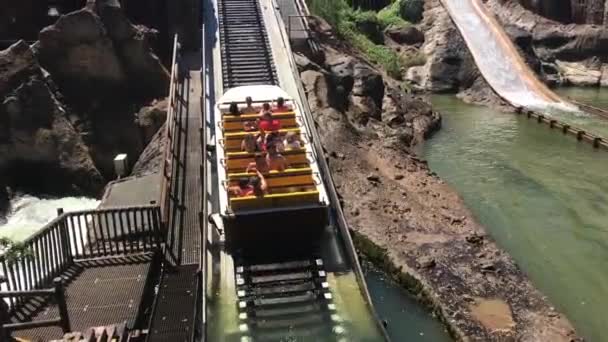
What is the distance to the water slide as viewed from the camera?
35.0m

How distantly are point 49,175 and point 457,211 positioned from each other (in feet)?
43.5

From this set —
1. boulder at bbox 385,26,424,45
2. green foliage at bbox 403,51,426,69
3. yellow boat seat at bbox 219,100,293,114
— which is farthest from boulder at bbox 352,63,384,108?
boulder at bbox 385,26,424,45

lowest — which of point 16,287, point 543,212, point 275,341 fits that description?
point 543,212

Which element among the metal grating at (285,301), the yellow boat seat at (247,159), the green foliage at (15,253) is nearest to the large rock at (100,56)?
the yellow boat seat at (247,159)

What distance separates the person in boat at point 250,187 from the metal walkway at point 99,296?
2417 mm

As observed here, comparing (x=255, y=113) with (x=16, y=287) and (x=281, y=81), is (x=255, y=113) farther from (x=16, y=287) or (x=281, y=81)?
(x=16, y=287)

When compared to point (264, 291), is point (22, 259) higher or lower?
higher

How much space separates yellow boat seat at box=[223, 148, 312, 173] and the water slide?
22535 millimetres

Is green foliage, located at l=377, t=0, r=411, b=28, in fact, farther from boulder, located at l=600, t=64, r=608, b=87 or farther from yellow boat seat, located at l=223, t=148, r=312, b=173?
yellow boat seat, located at l=223, t=148, r=312, b=173

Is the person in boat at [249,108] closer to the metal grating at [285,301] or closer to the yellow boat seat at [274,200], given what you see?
the yellow boat seat at [274,200]

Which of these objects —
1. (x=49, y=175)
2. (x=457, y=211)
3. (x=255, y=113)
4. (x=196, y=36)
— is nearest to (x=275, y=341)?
(x=255, y=113)

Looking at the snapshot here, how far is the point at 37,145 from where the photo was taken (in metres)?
20.2

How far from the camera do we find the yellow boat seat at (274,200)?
12.9m

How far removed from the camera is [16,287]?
35.7 feet
